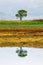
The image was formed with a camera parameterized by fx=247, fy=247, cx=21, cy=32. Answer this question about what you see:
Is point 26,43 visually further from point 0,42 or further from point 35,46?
point 0,42

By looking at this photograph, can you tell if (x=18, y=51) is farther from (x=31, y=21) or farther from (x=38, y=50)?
(x=31, y=21)

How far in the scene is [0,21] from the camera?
69.2 feet

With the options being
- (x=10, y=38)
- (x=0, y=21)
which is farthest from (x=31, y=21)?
(x=10, y=38)

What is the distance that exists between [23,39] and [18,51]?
5.91ft

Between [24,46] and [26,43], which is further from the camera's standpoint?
[26,43]

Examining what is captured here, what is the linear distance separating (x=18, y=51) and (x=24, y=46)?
0.44 metres

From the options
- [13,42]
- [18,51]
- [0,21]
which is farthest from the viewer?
[0,21]

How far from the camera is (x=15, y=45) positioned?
28.8ft

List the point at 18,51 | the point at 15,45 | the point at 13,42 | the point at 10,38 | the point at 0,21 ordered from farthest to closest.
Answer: the point at 0,21, the point at 10,38, the point at 13,42, the point at 15,45, the point at 18,51

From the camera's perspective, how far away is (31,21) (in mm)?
21531

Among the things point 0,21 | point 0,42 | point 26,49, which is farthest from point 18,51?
point 0,21

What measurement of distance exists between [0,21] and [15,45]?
41.0ft

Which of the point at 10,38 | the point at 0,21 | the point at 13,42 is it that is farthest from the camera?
the point at 0,21

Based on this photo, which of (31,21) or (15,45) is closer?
(15,45)
